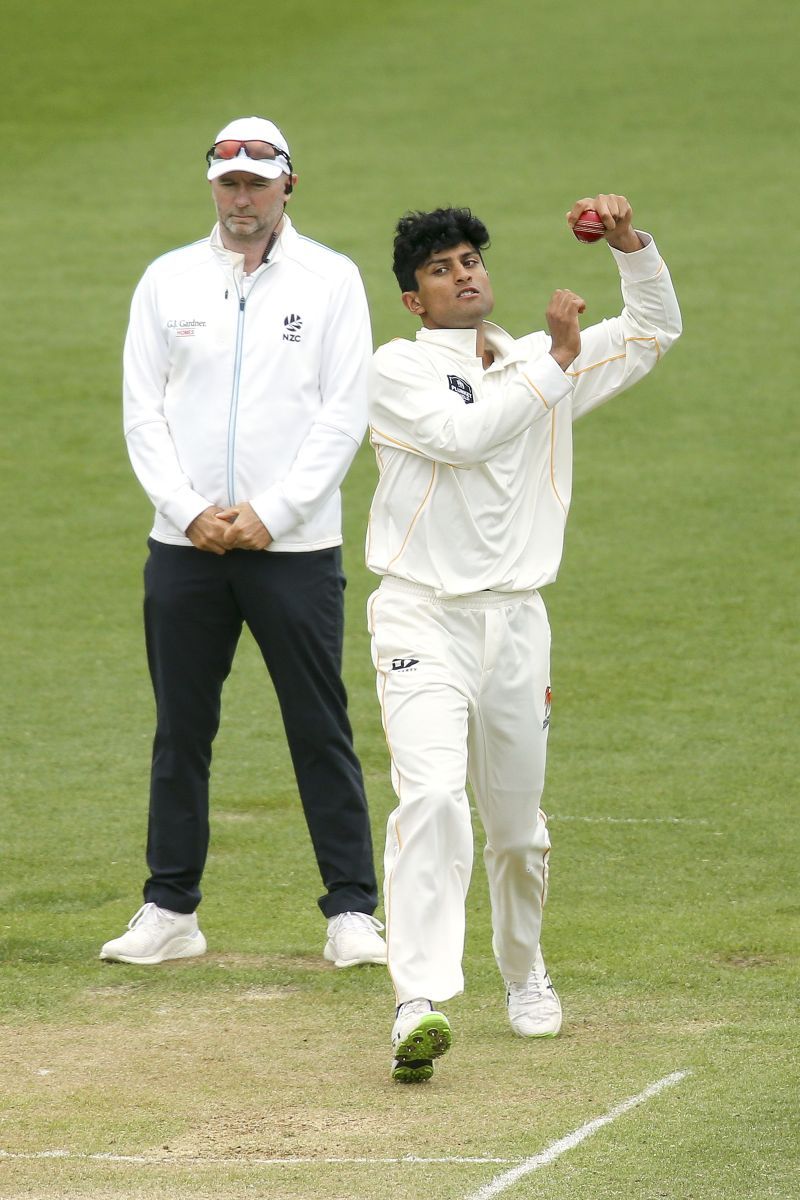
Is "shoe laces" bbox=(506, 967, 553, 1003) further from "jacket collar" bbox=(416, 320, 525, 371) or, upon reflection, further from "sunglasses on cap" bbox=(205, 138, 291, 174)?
"sunglasses on cap" bbox=(205, 138, 291, 174)

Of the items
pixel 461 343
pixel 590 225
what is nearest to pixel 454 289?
pixel 461 343

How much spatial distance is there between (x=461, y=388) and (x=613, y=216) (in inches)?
→ 24.4

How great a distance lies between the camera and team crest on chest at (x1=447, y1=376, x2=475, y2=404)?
5410 mm

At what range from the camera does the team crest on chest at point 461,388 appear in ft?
17.7

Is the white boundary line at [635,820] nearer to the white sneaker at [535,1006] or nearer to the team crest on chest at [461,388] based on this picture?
the white sneaker at [535,1006]

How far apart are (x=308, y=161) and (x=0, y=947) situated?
50.4ft

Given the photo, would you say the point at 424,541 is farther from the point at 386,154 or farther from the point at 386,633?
the point at 386,154

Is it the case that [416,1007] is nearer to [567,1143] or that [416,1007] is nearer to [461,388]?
[567,1143]

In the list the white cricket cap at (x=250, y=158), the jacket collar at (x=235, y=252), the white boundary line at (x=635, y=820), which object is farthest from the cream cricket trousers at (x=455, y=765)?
the white boundary line at (x=635, y=820)

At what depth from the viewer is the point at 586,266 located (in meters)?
17.1

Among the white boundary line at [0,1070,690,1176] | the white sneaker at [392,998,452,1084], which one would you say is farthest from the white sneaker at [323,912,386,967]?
the white boundary line at [0,1070,690,1176]

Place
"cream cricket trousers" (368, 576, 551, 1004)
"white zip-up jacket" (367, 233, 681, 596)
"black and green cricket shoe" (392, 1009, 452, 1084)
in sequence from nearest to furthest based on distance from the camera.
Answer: "black and green cricket shoe" (392, 1009, 452, 1084)
"cream cricket trousers" (368, 576, 551, 1004)
"white zip-up jacket" (367, 233, 681, 596)

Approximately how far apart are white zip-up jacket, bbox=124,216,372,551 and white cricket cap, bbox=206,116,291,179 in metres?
0.25

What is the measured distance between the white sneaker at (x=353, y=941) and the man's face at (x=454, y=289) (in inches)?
75.7
